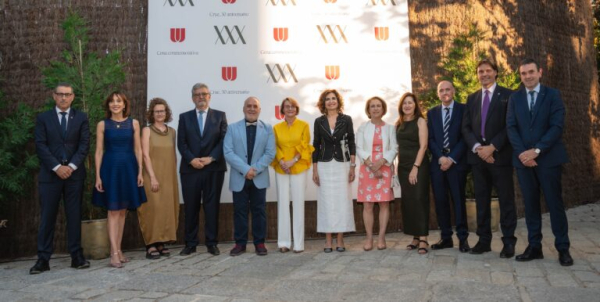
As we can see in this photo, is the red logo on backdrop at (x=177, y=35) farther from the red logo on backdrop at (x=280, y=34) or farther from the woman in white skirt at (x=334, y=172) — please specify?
the woman in white skirt at (x=334, y=172)

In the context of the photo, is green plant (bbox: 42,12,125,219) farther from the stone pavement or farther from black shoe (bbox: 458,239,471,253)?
black shoe (bbox: 458,239,471,253)

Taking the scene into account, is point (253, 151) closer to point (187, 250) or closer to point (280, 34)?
point (187, 250)

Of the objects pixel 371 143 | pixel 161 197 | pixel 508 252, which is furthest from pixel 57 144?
pixel 508 252

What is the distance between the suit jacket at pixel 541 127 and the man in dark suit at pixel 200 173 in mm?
2964

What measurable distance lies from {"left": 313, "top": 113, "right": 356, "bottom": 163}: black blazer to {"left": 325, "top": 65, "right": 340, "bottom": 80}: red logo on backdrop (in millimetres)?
1166

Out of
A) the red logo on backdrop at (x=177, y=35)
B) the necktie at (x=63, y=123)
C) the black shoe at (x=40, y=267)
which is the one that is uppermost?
the red logo on backdrop at (x=177, y=35)

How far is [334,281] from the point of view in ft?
11.5

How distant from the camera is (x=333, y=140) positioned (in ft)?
16.1

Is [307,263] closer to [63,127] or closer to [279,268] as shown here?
[279,268]

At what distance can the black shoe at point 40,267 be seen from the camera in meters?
4.24

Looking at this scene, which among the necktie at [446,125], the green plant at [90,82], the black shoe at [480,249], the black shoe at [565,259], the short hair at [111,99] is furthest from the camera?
the green plant at [90,82]

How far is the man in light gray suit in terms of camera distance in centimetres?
491

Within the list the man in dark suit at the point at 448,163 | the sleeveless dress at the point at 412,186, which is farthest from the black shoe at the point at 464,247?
the sleeveless dress at the point at 412,186

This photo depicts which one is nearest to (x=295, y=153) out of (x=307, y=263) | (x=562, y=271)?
(x=307, y=263)
